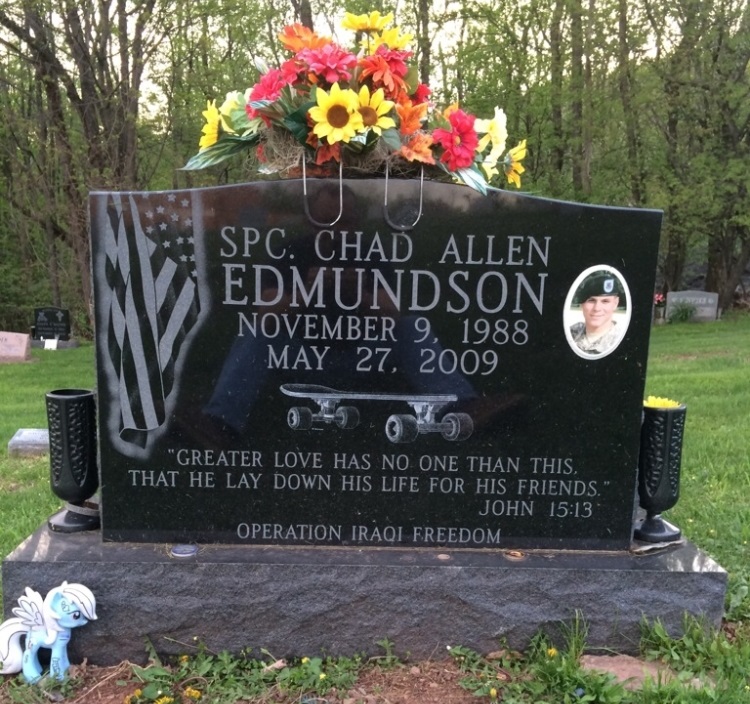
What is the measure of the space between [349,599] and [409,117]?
1.89 metres

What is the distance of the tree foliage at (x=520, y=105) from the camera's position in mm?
15180

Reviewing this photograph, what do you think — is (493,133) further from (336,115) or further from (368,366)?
(368,366)

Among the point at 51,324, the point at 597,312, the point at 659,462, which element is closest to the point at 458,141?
the point at 597,312

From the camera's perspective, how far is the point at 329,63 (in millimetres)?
2566

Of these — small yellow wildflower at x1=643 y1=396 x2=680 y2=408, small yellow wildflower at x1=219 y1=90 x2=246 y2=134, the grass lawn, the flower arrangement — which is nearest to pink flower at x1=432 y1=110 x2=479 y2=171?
the flower arrangement

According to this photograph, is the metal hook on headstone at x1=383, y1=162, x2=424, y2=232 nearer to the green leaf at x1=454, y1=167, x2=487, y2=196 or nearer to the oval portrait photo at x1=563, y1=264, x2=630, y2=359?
the green leaf at x1=454, y1=167, x2=487, y2=196

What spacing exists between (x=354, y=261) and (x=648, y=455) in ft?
4.87

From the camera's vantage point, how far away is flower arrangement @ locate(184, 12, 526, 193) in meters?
2.55

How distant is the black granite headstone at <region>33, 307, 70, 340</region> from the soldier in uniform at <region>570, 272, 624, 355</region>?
46.9ft

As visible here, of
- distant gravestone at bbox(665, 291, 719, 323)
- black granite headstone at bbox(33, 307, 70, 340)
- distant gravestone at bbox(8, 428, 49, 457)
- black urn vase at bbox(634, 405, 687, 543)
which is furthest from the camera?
distant gravestone at bbox(665, 291, 719, 323)

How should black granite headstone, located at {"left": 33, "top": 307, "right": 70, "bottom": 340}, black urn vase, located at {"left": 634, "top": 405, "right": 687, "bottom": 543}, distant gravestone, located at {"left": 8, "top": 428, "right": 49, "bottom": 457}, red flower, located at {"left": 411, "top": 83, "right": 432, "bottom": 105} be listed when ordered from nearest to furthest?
1. red flower, located at {"left": 411, "top": 83, "right": 432, "bottom": 105}
2. black urn vase, located at {"left": 634, "top": 405, "right": 687, "bottom": 543}
3. distant gravestone, located at {"left": 8, "top": 428, "right": 49, "bottom": 457}
4. black granite headstone, located at {"left": 33, "top": 307, "right": 70, "bottom": 340}

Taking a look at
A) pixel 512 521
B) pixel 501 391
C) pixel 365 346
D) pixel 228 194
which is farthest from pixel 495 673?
pixel 228 194

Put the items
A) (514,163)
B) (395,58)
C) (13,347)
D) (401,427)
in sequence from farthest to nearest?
1. (13,347)
2. (514,163)
3. (401,427)
4. (395,58)

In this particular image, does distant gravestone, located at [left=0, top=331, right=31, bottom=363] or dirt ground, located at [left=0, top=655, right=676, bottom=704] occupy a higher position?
dirt ground, located at [left=0, top=655, right=676, bottom=704]
